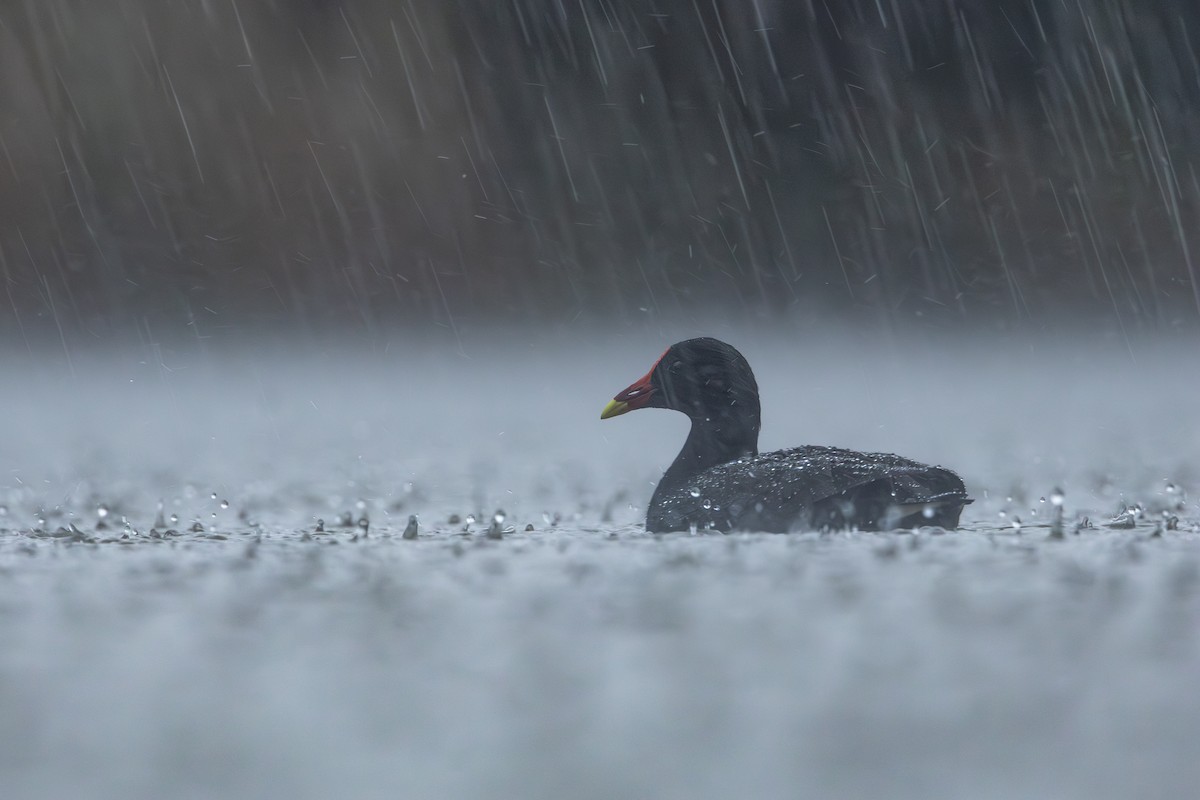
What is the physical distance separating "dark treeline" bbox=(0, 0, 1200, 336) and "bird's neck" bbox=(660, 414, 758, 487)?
37.3ft

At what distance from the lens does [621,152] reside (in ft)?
55.9

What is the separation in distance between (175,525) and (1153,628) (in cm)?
371

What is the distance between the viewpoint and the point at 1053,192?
1709 cm

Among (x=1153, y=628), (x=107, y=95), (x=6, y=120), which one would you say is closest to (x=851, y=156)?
(x=107, y=95)

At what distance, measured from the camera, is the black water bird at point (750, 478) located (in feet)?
15.6

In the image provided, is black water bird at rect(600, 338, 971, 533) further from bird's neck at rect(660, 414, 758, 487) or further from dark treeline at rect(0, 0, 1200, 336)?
dark treeline at rect(0, 0, 1200, 336)

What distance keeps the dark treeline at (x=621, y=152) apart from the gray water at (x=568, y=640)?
958 cm

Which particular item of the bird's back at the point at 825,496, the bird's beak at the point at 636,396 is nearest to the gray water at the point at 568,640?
the bird's back at the point at 825,496

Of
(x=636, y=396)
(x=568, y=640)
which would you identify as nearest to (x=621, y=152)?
(x=636, y=396)

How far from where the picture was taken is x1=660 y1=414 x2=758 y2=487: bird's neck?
5.67 meters

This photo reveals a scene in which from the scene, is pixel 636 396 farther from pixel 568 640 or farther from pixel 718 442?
pixel 568 640

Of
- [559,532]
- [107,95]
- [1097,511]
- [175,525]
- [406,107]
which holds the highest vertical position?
[107,95]

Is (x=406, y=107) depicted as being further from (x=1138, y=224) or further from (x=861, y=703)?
(x=861, y=703)

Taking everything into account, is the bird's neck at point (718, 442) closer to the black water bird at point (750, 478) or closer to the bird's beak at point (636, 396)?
the black water bird at point (750, 478)
